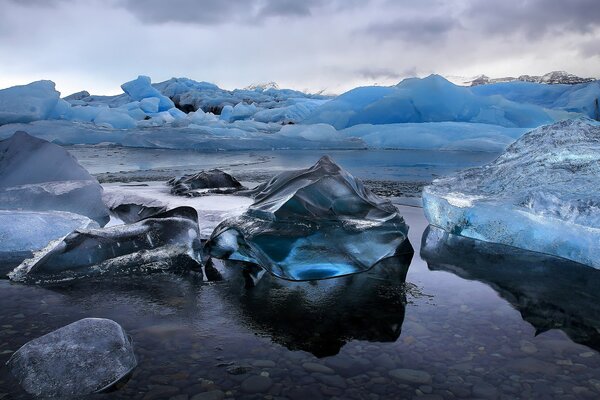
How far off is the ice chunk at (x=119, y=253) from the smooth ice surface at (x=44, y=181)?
138 centimetres

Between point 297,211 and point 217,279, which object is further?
point 297,211

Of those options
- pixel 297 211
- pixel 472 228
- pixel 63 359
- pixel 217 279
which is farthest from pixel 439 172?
pixel 63 359

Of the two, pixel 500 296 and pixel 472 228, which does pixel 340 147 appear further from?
pixel 500 296

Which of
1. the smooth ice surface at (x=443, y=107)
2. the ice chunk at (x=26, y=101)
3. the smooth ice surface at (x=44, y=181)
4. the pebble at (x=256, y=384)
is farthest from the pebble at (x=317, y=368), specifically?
the ice chunk at (x=26, y=101)

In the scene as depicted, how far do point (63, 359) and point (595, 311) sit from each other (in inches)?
79.8

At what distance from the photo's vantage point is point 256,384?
140 centimetres

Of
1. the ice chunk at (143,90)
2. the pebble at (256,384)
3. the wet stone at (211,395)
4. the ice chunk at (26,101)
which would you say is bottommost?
the pebble at (256,384)

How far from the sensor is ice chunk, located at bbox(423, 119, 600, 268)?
2.76m

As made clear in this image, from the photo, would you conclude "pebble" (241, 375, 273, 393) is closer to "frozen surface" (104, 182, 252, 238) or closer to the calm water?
the calm water

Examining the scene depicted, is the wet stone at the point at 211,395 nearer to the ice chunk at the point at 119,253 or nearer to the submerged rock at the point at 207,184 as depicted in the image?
the ice chunk at the point at 119,253

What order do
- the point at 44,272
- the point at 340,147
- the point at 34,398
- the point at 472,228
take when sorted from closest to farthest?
the point at 34,398
the point at 44,272
the point at 472,228
the point at 340,147

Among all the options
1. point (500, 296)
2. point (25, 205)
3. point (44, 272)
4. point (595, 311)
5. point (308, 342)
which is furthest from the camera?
point (25, 205)

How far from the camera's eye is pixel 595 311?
6.56 feet

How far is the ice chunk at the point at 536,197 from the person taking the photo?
2764mm
